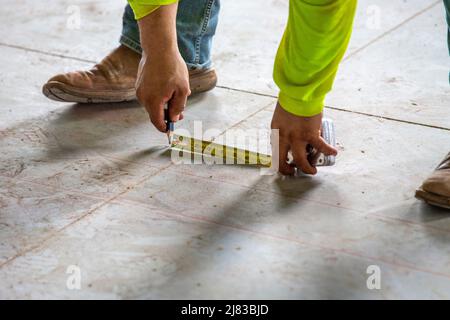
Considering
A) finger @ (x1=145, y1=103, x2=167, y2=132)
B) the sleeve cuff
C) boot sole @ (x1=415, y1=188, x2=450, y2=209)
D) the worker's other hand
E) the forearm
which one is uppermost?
Answer: the forearm

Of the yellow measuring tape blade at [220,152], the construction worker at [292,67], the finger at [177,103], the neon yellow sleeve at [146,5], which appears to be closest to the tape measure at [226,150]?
the yellow measuring tape blade at [220,152]

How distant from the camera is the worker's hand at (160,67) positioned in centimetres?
216

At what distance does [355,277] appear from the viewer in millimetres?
1807

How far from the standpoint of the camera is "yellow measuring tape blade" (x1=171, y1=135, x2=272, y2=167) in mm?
2400

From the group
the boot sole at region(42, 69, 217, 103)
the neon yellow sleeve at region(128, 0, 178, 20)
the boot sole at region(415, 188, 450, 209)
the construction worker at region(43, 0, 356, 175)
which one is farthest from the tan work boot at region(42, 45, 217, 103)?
the boot sole at region(415, 188, 450, 209)

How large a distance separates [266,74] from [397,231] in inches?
49.7

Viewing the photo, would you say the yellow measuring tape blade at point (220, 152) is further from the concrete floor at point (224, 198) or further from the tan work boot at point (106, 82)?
the tan work boot at point (106, 82)

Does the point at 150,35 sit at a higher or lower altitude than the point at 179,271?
higher

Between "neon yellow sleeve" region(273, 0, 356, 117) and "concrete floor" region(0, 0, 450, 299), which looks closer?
"concrete floor" region(0, 0, 450, 299)

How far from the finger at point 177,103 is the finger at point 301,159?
12.9 inches

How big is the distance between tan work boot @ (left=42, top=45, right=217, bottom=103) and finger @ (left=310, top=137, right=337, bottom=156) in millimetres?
810

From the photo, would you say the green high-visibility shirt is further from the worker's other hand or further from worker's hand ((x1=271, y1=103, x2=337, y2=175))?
the worker's other hand
